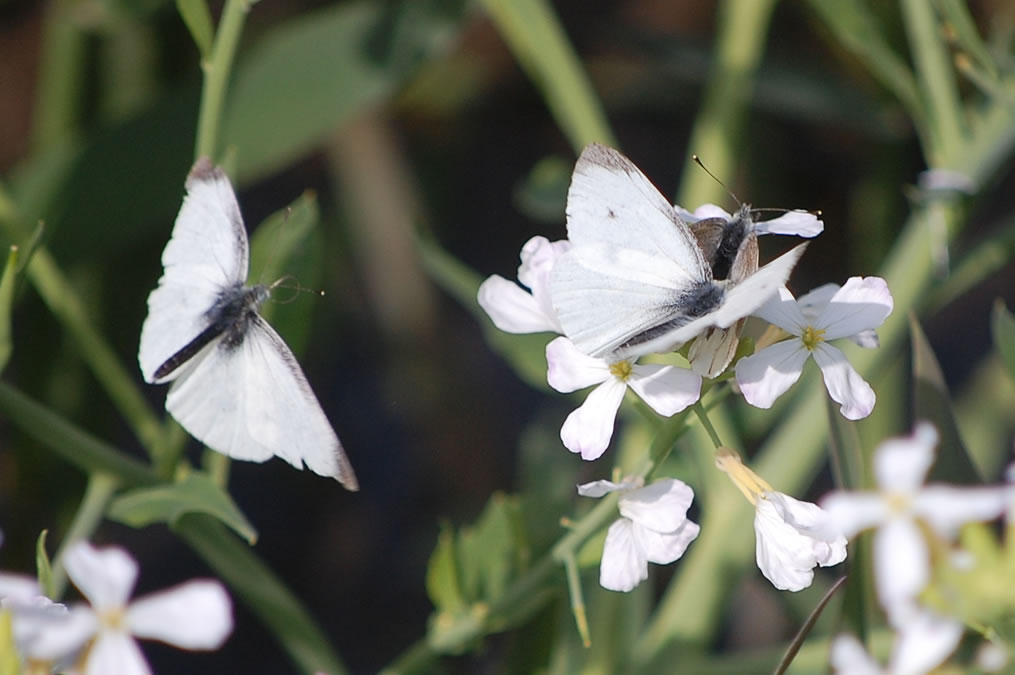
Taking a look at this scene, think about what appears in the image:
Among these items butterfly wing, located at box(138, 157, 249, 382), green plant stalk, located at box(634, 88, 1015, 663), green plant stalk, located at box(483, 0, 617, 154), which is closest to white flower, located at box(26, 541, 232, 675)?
butterfly wing, located at box(138, 157, 249, 382)

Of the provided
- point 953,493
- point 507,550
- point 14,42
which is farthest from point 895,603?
point 14,42

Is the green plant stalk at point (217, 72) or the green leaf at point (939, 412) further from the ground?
the green plant stalk at point (217, 72)

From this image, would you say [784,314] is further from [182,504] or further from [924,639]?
[182,504]

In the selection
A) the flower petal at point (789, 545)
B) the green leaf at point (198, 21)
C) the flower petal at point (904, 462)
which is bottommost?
the flower petal at point (789, 545)

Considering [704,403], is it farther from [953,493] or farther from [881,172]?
[881,172]

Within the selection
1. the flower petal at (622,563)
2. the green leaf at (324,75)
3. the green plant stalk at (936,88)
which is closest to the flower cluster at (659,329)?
the flower petal at (622,563)

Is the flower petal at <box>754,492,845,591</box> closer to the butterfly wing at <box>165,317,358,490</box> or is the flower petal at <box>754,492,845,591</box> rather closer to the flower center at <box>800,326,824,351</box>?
the flower center at <box>800,326,824,351</box>

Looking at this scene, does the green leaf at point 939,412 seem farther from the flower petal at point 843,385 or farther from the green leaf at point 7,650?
the green leaf at point 7,650
